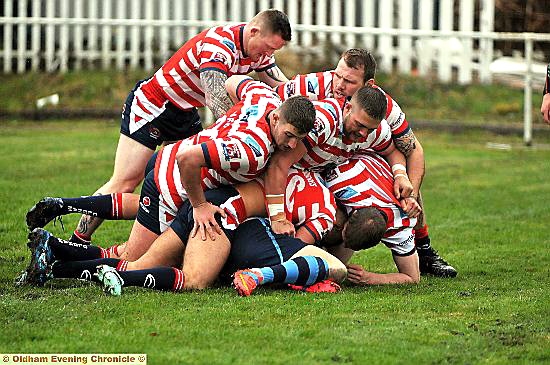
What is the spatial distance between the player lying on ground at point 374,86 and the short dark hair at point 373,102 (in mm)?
275

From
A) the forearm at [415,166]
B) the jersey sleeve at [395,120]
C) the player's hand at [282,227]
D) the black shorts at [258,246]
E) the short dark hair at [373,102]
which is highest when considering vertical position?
the short dark hair at [373,102]

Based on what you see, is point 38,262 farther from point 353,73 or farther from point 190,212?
point 353,73

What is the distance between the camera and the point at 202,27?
17.8 metres

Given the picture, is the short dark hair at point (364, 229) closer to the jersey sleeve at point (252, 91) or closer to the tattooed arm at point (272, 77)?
the jersey sleeve at point (252, 91)

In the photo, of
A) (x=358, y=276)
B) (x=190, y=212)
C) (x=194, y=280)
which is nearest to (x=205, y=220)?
(x=190, y=212)

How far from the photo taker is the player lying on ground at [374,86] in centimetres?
749

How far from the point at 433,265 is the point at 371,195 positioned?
923 mm

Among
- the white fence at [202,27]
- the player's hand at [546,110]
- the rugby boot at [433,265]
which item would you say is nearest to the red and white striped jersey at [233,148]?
the rugby boot at [433,265]

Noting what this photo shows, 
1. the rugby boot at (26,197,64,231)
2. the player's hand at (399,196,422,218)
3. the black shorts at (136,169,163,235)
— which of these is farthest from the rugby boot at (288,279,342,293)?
the rugby boot at (26,197,64,231)

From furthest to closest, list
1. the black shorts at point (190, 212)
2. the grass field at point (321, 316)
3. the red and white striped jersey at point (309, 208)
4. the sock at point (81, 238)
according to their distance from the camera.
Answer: the sock at point (81, 238)
the red and white striped jersey at point (309, 208)
the black shorts at point (190, 212)
the grass field at point (321, 316)

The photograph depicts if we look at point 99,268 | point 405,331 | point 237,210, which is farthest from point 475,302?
point 99,268

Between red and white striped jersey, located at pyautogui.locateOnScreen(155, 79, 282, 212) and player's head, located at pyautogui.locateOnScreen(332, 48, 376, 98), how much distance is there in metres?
0.42

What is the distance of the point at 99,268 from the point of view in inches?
271

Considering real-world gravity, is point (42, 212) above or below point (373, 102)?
below
